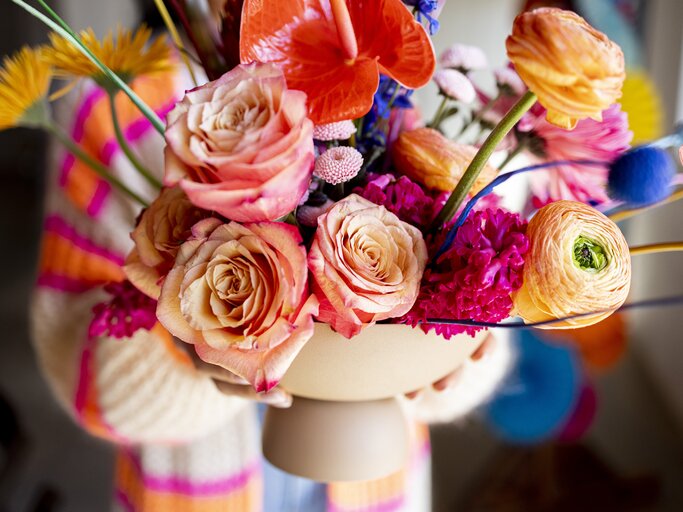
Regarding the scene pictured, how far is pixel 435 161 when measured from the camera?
1.09 feet

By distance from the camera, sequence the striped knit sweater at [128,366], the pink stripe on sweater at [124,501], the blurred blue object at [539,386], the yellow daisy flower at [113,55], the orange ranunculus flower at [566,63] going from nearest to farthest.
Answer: the orange ranunculus flower at [566,63], the yellow daisy flower at [113,55], the striped knit sweater at [128,366], the pink stripe on sweater at [124,501], the blurred blue object at [539,386]

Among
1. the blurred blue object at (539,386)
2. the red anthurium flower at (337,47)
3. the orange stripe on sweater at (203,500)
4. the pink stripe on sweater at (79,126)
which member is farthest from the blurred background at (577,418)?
the red anthurium flower at (337,47)

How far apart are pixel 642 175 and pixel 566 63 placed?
0.20 ft

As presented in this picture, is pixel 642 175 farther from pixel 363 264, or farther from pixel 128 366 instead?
pixel 128 366

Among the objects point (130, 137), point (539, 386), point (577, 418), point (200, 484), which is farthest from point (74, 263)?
point (577, 418)

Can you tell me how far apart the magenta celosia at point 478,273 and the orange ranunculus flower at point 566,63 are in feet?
0.20

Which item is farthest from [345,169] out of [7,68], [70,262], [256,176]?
[70,262]

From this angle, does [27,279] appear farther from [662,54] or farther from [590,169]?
[590,169]

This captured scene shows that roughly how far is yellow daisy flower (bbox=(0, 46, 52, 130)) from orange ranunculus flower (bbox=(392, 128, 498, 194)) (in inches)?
7.8

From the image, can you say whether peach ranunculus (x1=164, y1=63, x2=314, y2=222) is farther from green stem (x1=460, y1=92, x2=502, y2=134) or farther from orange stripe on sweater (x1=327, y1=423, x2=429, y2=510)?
orange stripe on sweater (x1=327, y1=423, x2=429, y2=510)

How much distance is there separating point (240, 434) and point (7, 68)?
43cm

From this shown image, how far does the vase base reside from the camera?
392 millimetres

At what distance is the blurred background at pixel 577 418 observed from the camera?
1.18 metres

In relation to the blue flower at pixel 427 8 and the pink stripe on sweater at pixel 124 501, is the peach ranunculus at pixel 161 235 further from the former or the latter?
the pink stripe on sweater at pixel 124 501
